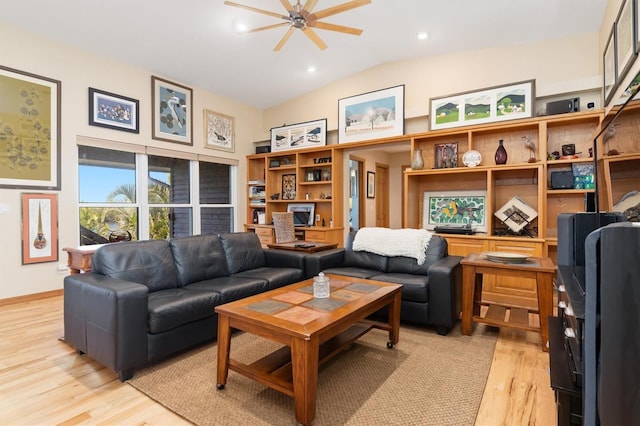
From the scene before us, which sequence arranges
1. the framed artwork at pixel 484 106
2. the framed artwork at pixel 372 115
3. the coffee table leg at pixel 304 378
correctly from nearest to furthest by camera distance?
1. the coffee table leg at pixel 304 378
2. the framed artwork at pixel 484 106
3. the framed artwork at pixel 372 115

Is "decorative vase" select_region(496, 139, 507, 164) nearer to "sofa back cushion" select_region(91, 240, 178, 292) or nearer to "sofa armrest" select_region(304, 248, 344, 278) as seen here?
"sofa armrest" select_region(304, 248, 344, 278)

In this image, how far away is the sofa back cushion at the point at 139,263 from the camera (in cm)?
264

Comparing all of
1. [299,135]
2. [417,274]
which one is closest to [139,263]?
[417,274]

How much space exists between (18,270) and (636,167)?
5.41m

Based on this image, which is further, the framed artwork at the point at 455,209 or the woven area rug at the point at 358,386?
the framed artwork at the point at 455,209

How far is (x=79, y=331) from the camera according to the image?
2.43 metres

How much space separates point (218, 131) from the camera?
613 centimetres

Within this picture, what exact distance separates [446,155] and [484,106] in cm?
75

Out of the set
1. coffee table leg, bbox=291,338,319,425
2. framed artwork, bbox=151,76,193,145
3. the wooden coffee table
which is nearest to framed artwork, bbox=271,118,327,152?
framed artwork, bbox=151,76,193,145

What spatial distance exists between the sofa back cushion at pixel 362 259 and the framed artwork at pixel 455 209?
1487 millimetres

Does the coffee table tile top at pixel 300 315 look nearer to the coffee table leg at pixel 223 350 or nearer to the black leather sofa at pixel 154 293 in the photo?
the coffee table leg at pixel 223 350

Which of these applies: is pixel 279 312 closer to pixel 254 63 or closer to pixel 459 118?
pixel 459 118

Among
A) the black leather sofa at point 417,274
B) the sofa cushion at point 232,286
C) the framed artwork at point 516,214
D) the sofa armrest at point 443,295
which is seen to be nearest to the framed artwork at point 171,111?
the sofa cushion at point 232,286

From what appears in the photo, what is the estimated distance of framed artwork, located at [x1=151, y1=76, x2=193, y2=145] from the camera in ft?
16.9
